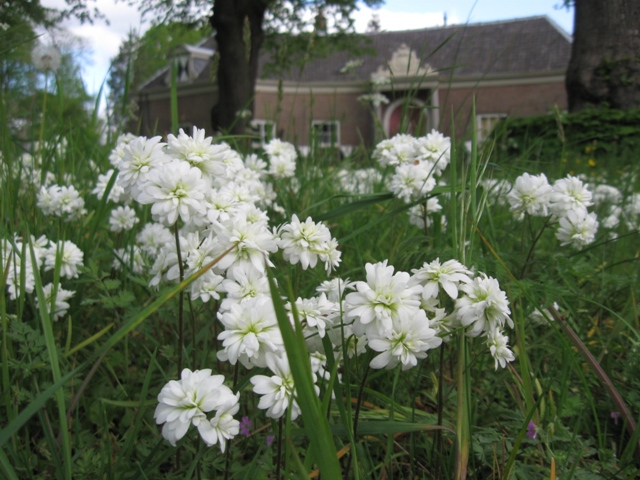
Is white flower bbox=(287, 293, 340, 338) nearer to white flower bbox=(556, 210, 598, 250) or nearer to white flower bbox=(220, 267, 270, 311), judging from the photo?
white flower bbox=(220, 267, 270, 311)

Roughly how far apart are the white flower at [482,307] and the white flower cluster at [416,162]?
1008 mm

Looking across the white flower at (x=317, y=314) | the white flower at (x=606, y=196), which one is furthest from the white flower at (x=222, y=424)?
the white flower at (x=606, y=196)

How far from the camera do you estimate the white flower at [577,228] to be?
74.5 inches

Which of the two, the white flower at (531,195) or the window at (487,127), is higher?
the window at (487,127)

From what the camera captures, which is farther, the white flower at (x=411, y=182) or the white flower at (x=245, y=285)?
the white flower at (x=411, y=182)

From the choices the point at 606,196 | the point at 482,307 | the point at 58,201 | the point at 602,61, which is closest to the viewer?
the point at 482,307

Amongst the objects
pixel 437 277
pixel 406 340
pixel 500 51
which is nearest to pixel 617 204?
pixel 437 277

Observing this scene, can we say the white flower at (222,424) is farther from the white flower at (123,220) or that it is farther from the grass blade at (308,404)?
the white flower at (123,220)

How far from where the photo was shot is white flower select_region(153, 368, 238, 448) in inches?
38.6

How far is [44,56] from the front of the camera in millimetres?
3525

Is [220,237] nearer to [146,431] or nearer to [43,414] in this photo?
[43,414]

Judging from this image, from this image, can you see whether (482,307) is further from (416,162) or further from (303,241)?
(416,162)

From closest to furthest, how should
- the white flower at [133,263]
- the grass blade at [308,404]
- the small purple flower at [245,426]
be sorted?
the grass blade at [308,404], the small purple flower at [245,426], the white flower at [133,263]

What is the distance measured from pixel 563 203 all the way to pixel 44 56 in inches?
128
